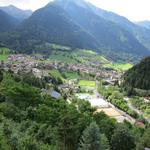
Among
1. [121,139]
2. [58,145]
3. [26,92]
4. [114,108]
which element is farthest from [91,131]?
[114,108]

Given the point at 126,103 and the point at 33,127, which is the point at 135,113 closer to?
the point at 126,103

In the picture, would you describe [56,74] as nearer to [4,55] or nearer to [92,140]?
[4,55]

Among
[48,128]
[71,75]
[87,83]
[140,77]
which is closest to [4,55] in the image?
[71,75]

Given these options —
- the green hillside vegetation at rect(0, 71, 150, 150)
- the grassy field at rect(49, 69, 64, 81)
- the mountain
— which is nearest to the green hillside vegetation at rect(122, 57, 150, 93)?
the mountain

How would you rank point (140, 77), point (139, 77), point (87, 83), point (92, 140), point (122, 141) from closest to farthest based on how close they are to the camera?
1. point (92, 140)
2. point (122, 141)
3. point (140, 77)
4. point (139, 77)
5. point (87, 83)

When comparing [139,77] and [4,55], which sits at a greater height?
[139,77]

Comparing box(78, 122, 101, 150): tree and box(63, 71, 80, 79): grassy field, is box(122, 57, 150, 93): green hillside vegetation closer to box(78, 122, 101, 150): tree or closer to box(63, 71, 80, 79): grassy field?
box(63, 71, 80, 79): grassy field

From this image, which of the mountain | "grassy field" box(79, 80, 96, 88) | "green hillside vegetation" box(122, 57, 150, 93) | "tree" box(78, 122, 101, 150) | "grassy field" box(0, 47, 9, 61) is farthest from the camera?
"grassy field" box(0, 47, 9, 61)

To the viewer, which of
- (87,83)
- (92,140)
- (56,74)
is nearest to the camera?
(92,140)
